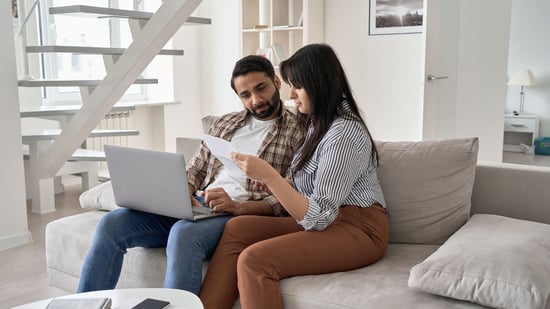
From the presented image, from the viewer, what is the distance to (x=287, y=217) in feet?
6.72

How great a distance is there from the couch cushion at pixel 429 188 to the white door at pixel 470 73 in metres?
2.12

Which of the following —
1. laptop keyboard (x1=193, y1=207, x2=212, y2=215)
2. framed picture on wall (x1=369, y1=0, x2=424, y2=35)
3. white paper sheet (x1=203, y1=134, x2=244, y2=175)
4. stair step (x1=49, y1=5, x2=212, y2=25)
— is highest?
framed picture on wall (x1=369, y1=0, x2=424, y2=35)

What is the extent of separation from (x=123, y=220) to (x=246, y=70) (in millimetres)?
714

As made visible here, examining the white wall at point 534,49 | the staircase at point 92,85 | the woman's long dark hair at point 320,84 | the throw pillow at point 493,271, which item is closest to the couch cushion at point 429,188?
the woman's long dark hair at point 320,84

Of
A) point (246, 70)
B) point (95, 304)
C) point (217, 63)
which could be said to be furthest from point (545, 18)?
point (95, 304)

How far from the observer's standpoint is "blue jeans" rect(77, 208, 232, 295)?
1811 millimetres

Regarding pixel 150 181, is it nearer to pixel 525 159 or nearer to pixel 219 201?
pixel 219 201

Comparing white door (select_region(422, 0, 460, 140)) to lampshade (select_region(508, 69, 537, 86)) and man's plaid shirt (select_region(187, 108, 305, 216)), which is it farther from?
lampshade (select_region(508, 69, 537, 86))

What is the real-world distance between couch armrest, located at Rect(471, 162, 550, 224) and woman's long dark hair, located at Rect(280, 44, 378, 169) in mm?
512

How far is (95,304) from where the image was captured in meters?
1.42

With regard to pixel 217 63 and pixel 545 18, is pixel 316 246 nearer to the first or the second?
pixel 217 63

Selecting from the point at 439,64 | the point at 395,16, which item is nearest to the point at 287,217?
the point at 439,64

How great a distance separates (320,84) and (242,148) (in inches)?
20.1

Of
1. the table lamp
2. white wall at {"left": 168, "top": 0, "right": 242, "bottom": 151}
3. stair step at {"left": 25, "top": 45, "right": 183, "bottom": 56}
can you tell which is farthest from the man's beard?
the table lamp
